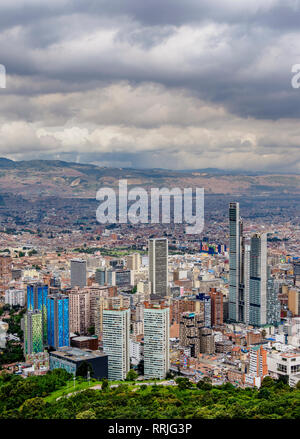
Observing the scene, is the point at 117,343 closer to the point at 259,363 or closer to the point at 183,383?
A: the point at 183,383

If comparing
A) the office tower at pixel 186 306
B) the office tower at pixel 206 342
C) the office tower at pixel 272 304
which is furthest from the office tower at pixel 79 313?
the office tower at pixel 272 304

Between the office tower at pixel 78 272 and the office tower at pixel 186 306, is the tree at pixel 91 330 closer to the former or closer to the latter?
the office tower at pixel 186 306

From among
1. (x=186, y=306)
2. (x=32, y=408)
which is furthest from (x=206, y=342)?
(x=32, y=408)

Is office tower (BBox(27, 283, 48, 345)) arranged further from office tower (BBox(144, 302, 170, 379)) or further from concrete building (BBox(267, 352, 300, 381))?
concrete building (BBox(267, 352, 300, 381))

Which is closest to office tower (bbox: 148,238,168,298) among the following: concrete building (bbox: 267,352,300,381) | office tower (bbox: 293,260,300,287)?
office tower (bbox: 293,260,300,287)

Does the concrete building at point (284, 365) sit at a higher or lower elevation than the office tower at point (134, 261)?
lower
